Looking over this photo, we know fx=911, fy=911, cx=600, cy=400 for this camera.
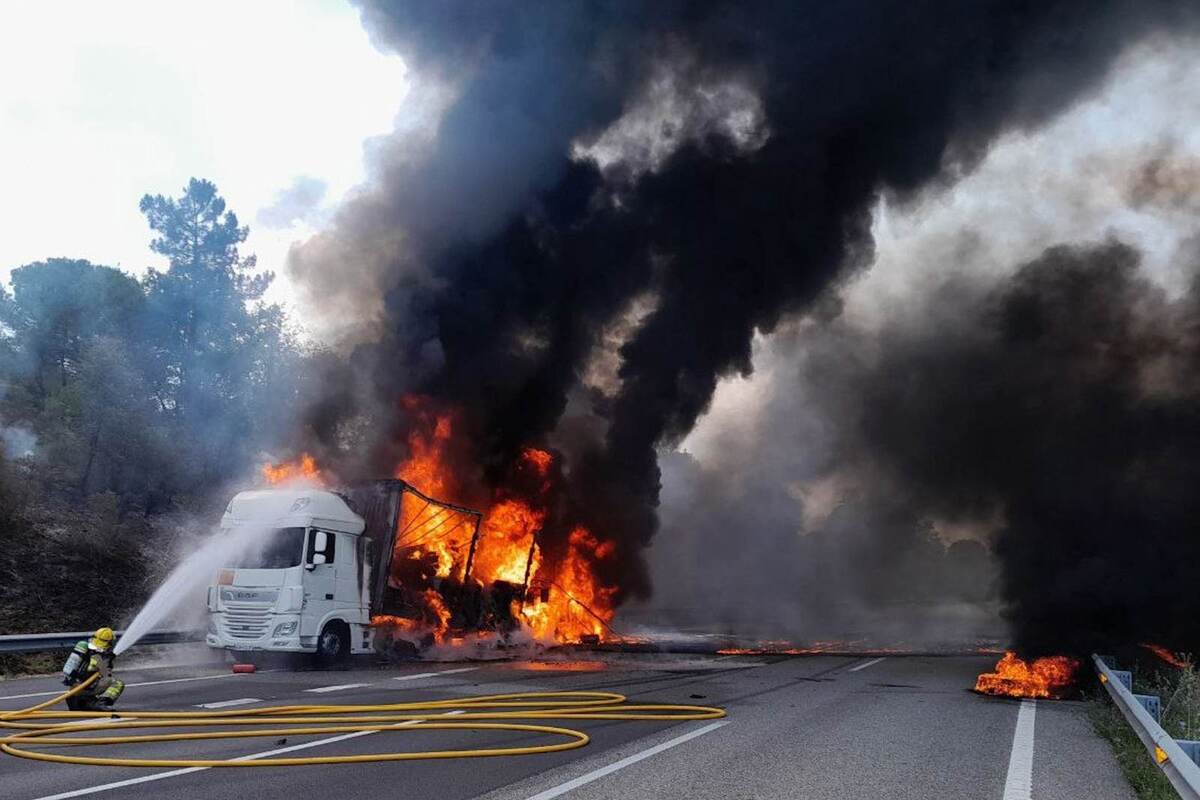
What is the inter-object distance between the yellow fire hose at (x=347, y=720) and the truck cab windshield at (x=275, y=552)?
567cm

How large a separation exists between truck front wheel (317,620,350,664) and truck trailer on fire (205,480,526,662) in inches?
0.7

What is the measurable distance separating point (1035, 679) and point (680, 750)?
9400 millimetres

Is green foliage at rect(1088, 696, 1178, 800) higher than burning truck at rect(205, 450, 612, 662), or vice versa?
burning truck at rect(205, 450, 612, 662)

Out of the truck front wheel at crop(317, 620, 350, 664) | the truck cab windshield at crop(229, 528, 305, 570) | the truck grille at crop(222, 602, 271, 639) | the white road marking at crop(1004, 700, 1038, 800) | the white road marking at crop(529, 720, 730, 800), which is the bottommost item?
the white road marking at crop(1004, 700, 1038, 800)

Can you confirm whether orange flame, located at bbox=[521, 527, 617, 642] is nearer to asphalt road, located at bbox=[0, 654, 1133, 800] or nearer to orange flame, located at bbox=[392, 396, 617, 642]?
A: orange flame, located at bbox=[392, 396, 617, 642]

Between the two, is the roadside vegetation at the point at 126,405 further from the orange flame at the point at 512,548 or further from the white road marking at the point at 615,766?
the white road marking at the point at 615,766

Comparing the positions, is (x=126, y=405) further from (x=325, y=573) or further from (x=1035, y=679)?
(x=1035, y=679)

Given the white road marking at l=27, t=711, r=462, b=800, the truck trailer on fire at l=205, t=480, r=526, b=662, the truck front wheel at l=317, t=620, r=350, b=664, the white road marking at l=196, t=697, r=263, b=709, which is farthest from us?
the truck front wheel at l=317, t=620, r=350, b=664

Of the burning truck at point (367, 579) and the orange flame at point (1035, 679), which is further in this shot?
the burning truck at point (367, 579)

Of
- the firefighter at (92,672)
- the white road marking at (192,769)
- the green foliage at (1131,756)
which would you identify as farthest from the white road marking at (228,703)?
the green foliage at (1131,756)

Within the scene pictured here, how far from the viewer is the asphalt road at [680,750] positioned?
713 centimetres

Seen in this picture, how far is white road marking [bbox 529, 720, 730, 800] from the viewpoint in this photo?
6895 mm

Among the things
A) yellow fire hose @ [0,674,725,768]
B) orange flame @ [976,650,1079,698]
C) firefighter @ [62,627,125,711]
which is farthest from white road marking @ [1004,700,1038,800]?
firefighter @ [62,627,125,711]

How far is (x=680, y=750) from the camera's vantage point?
28.8 ft
